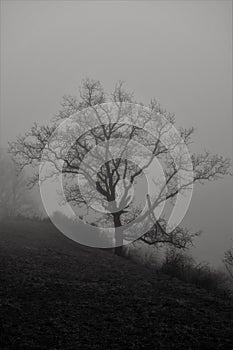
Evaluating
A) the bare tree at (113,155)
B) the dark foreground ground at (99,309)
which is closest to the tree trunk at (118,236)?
the bare tree at (113,155)

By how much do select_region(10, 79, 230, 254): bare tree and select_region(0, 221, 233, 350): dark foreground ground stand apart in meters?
7.39

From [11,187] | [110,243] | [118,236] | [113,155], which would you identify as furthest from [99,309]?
[11,187]

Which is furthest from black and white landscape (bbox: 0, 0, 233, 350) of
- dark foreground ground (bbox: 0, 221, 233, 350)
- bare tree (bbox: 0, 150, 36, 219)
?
bare tree (bbox: 0, 150, 36, 219)

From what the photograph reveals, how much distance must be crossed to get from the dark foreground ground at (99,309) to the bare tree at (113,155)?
7387 mm

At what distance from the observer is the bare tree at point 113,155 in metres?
23.5

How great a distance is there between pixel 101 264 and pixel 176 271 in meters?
4.19

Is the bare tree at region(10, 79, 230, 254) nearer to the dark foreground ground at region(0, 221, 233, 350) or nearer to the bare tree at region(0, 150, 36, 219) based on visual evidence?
the dark foreground ground at region(0, 221, 233, 350)

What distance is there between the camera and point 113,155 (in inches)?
935

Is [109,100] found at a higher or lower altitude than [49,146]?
higher

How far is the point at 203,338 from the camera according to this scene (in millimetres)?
8367

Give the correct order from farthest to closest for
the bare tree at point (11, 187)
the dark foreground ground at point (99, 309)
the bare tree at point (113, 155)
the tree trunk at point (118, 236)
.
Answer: the bare tree at point (11, 187), the bare tree at point (113, 155), the tree trunk at point (118, 236), the dark foreground ground at point (99, 309)

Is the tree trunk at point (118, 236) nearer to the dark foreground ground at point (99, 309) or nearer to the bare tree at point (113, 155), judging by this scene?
the bare tree at point (113, 155)

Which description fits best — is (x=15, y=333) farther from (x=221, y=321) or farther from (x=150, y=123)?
(x=150, y=123)

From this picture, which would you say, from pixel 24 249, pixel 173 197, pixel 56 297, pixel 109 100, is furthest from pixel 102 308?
pixel 109 100
